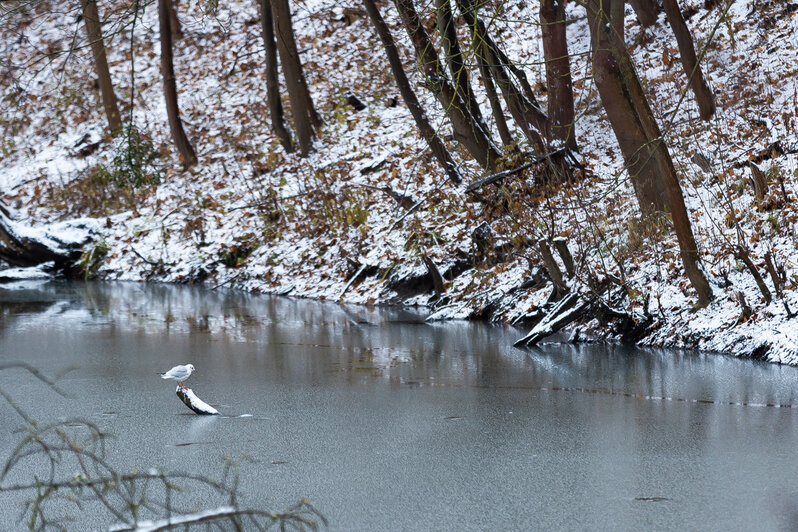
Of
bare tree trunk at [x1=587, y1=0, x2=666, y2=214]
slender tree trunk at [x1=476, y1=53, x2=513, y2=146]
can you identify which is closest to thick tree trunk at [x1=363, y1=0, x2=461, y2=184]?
slender tree trunk at [x1=476, y1=53, x2=513, y2=146]

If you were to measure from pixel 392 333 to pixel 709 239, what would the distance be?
3864 mm

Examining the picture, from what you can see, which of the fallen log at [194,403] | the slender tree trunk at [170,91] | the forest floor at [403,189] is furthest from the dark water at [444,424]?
the slender tree trunk at [170,91]

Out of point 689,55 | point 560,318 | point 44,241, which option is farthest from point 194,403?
point 44,241

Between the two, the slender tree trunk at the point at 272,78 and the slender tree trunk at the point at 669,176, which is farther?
the slender tree trunk at the point at 272,78

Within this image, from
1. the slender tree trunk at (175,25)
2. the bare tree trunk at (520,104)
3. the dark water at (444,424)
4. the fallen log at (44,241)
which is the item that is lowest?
the dark water at (444,424)

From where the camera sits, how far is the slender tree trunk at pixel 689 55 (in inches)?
521

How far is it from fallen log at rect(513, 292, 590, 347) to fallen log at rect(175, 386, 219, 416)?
4.26 m

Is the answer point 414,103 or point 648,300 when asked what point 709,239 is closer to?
point 648,300

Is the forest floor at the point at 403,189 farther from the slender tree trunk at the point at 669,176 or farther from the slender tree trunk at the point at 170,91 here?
the slender tree trunk at the point at 170,91

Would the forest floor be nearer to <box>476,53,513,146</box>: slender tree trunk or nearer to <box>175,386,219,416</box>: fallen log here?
<box>476,53,513,146</box>: slender tree trunk

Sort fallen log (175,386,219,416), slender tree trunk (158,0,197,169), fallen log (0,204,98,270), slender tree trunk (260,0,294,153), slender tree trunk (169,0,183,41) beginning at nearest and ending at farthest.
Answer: fallen log (175,386,219,416) → slender tree trunk (260,0,294,153) → fallen log (0,204,98,270) → slender tree trunk (158,0,197,169) → slender tree trunk (169,0,183,41)

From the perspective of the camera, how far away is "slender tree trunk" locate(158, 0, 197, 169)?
70.2 ft

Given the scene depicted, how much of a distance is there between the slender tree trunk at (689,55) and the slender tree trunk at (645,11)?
4245 mm

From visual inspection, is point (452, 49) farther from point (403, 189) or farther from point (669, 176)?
point (669, 176)
